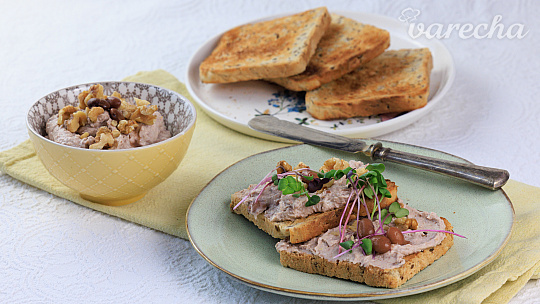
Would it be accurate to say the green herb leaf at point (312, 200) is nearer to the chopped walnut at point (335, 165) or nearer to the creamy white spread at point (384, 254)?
the creamy white spread at point (384, 254)

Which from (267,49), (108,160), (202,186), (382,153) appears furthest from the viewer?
(267,49)

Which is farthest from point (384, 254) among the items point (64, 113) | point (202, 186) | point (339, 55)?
point (339, 55)

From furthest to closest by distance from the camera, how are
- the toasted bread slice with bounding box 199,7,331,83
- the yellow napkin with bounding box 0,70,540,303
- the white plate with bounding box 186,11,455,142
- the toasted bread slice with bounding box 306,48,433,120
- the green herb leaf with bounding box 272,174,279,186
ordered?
the toasted bread slice with bounding box 199,7,331,83
the toasted bread slice with bounding box 306,48,433,120
the white plate with bounding box 186,11,455,142
the green herb leaf with bounding box 272,174,279,186
the yellow napkin with bounding box 0,70,540,303

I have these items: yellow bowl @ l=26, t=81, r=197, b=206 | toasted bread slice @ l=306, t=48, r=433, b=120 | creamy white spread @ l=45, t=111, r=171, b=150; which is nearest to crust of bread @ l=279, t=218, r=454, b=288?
A: yellow bowl @ l=26, t=81, r=197, b=206

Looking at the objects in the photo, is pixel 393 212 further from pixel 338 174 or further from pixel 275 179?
pixel 275 179

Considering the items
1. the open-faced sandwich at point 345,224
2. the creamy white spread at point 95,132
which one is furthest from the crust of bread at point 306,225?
the creamy white spread at point 95,132

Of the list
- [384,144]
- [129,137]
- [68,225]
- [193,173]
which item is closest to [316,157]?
[384,144]

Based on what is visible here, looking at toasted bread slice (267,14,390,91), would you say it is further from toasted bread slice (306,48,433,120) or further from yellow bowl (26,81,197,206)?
yellow bowl (26,81,197,206)
